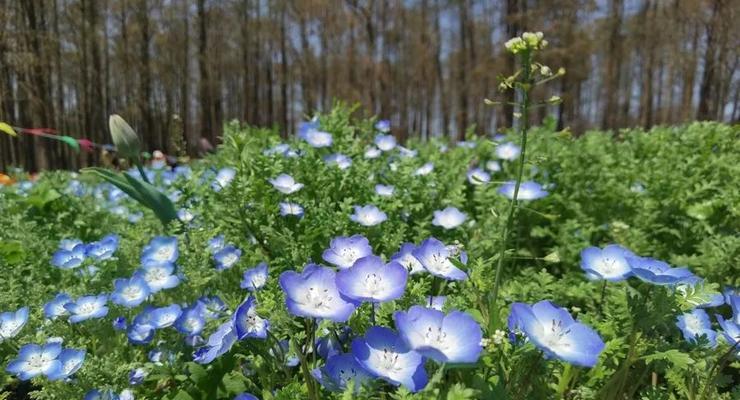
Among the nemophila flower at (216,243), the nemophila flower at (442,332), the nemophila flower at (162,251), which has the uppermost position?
the nemophila flower at (442,332)

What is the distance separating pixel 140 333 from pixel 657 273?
1.27 meters

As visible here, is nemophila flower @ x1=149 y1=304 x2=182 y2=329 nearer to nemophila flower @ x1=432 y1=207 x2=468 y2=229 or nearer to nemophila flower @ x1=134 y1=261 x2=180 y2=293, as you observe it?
nemophila flower @ x1=134 y1=261 x2=180 y2=293

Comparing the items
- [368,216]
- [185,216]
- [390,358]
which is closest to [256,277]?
[368,216]

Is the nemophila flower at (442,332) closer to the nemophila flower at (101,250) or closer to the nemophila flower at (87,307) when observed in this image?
the nemophila flower at (87,307)

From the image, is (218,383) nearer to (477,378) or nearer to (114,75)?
(477,378)

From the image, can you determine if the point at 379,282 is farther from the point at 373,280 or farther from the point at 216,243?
the point at 216,243

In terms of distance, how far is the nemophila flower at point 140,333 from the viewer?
1425mm

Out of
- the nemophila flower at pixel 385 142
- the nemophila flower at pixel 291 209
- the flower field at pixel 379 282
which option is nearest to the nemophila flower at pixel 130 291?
the flower field at pixel 379 282

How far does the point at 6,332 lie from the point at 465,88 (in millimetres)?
20410

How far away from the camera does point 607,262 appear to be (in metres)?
1.24

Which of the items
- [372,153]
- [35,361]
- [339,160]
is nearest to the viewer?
[35,361]

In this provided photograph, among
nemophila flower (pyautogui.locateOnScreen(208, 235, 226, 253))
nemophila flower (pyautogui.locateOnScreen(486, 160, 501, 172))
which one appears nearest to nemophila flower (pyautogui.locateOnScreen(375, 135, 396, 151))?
nemophila flower (pyautogui.locateOnScreen(486, 160, 501, 172))

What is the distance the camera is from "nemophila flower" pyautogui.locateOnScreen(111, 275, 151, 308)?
1.49m

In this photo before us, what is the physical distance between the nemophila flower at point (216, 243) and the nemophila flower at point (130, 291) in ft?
0.85
